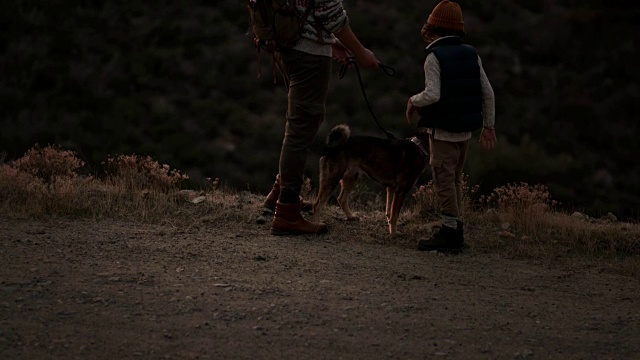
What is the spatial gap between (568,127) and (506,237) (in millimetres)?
10911

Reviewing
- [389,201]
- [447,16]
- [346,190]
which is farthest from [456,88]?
[346,190]

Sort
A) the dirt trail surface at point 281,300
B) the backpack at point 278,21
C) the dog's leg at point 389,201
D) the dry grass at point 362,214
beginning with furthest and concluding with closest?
the dog's leg at point 389,201 → the dry grass at point 362,214 → the backpack at point 278,21 → the dirt trail surface at point 281,300

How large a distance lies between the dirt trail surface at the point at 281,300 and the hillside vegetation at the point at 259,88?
7469mm

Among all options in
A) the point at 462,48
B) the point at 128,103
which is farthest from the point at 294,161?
the point at 128,103

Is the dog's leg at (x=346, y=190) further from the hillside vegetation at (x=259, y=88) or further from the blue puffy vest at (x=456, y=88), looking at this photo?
the hillside vegetation at (x=259, y=88)

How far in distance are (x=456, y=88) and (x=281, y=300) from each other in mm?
2345

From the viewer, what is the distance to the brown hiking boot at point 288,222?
7047mm

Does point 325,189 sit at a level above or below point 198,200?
above

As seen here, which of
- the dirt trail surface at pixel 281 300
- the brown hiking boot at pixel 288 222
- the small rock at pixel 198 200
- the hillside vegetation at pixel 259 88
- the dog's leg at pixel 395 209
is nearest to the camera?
the dirt trail surface at pixel 281 300

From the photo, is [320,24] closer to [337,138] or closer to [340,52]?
[340,52]

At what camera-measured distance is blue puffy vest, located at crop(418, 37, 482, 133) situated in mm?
6645

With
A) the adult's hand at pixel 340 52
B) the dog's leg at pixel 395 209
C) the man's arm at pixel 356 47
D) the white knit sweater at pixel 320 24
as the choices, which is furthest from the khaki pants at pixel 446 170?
the white knit sweater at pixel 320 24

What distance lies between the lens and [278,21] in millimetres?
6652

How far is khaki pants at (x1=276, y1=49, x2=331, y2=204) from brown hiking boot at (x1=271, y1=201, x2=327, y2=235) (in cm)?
6
